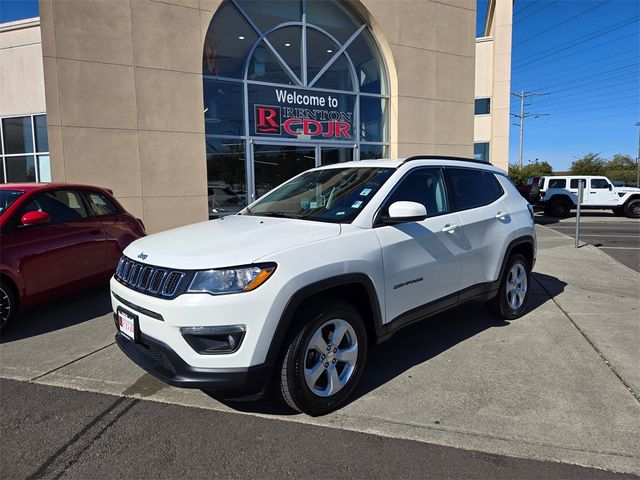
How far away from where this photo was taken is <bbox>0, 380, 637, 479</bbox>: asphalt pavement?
2584mm

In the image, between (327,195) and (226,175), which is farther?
(226,175)

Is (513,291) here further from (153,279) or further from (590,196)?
(590,196)

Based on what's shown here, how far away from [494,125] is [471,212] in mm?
22319

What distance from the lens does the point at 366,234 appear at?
336cm

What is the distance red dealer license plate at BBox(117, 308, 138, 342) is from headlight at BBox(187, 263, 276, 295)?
0.58m

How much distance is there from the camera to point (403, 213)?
3.37 meters

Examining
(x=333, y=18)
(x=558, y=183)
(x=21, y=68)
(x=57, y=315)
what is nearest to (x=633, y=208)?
(x=558, y=183)

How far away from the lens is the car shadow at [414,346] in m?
3.35

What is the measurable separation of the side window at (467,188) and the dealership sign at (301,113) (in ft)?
25.3

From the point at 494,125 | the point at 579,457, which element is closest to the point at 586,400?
the point at 579,457

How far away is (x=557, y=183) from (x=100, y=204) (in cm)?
2258

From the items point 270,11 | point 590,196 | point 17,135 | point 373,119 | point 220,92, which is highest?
point 270,11

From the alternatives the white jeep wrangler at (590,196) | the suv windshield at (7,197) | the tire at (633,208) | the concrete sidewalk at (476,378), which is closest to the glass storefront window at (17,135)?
the suv windshield at (7,197)

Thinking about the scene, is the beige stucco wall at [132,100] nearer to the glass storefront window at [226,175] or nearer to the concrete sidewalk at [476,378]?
the glass storefront window at [226,175]
